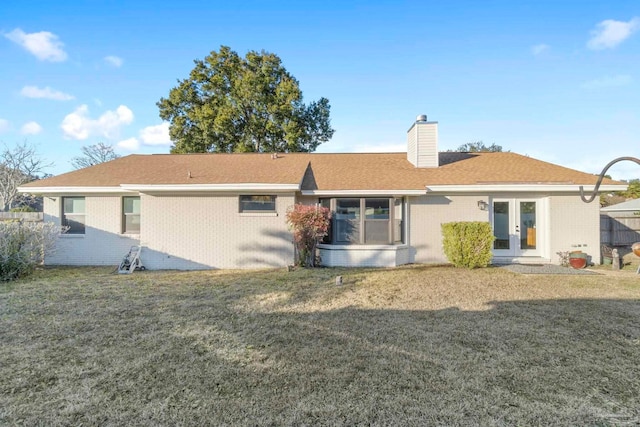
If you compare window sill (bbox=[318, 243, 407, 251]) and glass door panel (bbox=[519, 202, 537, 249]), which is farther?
glass door panel (bbox=[519, 202, 537, 249])

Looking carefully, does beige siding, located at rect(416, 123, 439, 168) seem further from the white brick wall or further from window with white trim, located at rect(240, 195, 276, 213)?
window with white trim, located at rect(240, 195, 276, 213)

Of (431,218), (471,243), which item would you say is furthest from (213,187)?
(471,243)

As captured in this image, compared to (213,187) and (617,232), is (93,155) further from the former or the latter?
(617,232)

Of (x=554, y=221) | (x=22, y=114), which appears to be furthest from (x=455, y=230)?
(x=22, y=114)

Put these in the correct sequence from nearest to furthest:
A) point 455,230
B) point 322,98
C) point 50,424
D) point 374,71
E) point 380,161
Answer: point 50,424
point 455,230
point 380,161
point 374,71
point 322,98

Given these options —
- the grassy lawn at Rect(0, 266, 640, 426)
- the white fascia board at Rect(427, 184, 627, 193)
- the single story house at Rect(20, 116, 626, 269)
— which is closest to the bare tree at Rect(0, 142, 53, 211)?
the single story house at Rect(20, 116, 626, 269)

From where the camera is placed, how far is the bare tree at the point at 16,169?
2372cm

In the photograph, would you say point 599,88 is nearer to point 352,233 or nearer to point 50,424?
point 352,233

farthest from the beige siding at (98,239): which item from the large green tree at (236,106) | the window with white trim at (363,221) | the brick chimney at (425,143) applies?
the large green tree at (236,106)

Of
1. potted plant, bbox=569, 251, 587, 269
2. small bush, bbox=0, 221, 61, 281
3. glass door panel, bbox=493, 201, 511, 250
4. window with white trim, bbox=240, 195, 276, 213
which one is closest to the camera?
small bush, bbox=0, 221, 61, 281

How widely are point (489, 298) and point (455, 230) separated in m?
3.46

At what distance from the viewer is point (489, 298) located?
6.35 metres

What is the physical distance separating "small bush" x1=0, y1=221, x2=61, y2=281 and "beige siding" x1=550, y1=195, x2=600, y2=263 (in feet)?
51.3

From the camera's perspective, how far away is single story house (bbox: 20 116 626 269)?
10.0 meters
